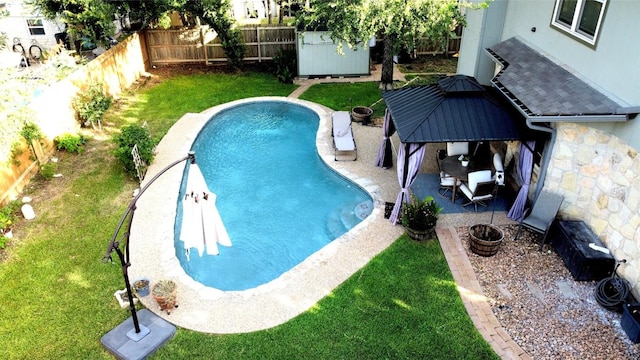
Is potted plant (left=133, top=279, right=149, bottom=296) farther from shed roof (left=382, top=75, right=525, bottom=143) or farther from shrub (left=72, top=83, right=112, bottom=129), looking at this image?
shrub (left=72, top=83, right=112, bottom=129)

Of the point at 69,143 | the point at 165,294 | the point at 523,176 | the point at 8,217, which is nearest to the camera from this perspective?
the point at 165,294

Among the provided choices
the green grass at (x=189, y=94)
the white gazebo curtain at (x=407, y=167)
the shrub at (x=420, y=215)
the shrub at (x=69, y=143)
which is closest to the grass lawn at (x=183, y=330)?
the shrub at (x=420, y=215)

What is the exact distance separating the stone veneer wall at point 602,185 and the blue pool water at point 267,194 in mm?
5070

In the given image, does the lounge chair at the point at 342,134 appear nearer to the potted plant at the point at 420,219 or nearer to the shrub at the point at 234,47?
the potted plant at the point at 420,219

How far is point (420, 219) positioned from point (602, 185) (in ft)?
13.3

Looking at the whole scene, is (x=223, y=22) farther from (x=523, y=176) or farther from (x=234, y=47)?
(x=523, y=176)

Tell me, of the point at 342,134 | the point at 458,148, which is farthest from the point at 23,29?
the point at 458,148

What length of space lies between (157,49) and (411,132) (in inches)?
671

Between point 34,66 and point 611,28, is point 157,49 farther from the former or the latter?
point 611,28

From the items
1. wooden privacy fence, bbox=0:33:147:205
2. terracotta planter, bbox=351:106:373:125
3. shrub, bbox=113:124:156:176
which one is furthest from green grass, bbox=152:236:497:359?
terracotta planter, bbox=351:106:373:125

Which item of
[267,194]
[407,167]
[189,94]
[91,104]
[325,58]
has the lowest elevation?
[267,194]

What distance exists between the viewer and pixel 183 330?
29.9ft

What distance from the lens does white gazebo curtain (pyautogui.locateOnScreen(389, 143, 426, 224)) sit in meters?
11.5

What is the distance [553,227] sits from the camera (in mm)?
11148
